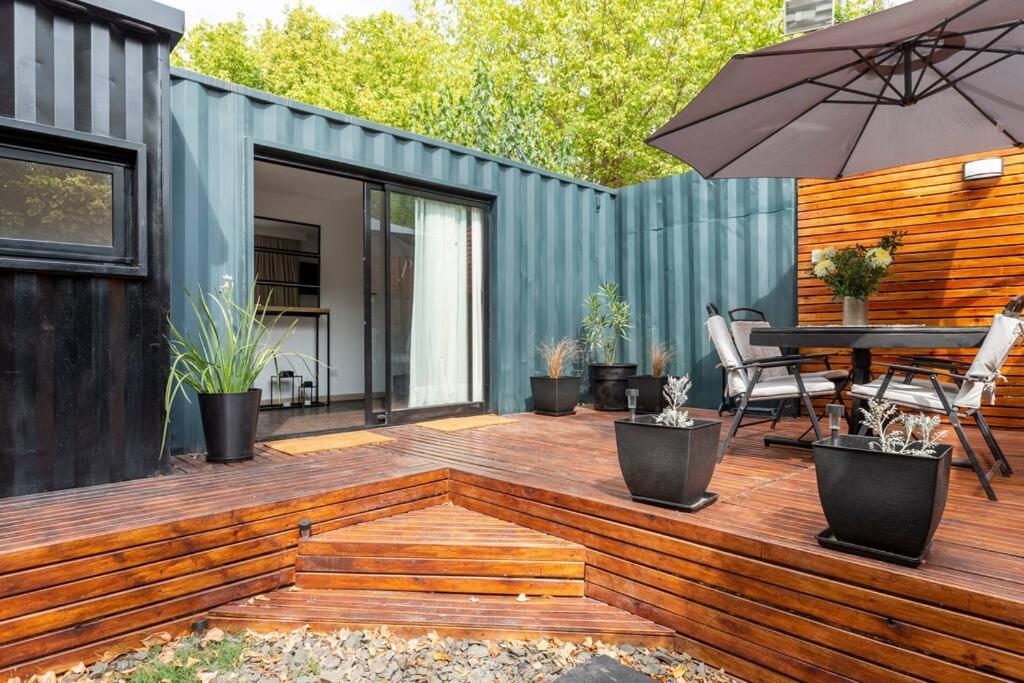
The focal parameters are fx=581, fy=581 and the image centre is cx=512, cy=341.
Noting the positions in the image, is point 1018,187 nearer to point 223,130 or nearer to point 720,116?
point 720,116

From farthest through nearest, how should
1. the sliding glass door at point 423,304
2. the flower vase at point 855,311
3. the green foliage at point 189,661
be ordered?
1. the sliding glass door at point 423,304
2. the flower vase at point 855,311
3. the green foliage at point 189,661

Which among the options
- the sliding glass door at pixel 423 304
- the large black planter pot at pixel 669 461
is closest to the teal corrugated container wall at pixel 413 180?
the sliding glass door at pixel 423 304

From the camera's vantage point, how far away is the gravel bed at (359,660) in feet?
6.04

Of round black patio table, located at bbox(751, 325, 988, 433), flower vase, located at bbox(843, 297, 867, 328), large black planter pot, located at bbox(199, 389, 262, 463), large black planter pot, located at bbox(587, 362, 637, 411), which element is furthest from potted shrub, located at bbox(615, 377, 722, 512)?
large black planter pot, located at bbox(587, 362, 637, 411)

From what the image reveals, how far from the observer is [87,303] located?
8.65 ft

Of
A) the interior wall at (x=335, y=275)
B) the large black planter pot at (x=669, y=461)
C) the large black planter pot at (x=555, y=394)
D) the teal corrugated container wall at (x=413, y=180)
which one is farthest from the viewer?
the interior wall at (x=335, y=275)

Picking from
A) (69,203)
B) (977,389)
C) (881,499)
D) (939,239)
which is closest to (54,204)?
(69,203)

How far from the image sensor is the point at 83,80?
2.64 metres

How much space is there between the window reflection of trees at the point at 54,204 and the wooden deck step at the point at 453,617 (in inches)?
70.5

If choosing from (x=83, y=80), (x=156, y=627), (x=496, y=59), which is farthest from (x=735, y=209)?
(x=496, y=59)

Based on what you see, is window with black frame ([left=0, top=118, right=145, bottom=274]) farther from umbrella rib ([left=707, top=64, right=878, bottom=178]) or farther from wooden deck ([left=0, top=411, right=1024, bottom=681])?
umbrella rib ([left=707, top=64, right=878, bottom=178])

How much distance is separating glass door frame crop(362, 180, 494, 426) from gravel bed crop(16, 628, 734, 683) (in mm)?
2395

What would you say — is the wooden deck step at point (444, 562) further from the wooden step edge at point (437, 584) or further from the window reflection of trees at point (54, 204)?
the window reflection of trees at point (54, 204)

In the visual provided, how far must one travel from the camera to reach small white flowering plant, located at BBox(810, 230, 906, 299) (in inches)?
155
